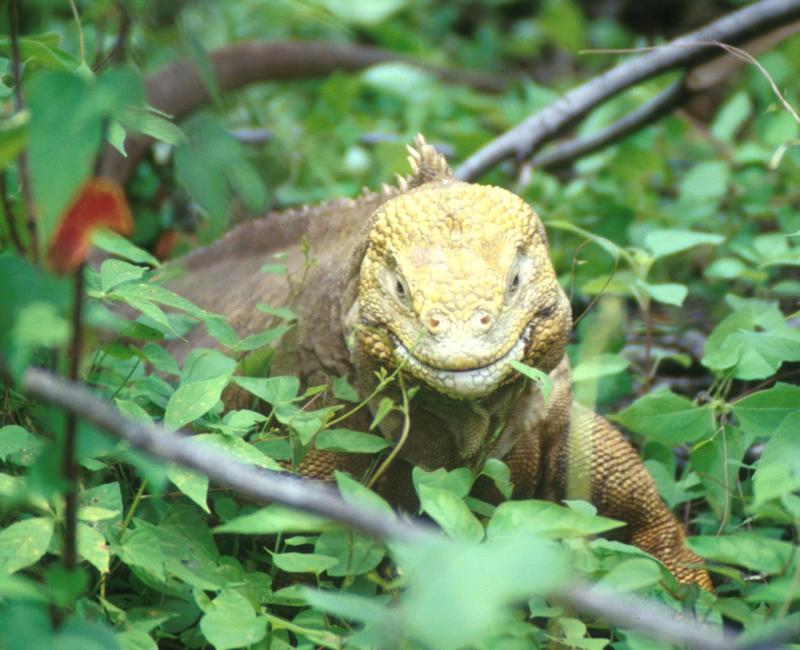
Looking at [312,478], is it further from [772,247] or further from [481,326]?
[772,247]

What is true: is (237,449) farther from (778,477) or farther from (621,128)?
(621,128)

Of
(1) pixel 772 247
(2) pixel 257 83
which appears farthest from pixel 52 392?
(2) pixel 257 83

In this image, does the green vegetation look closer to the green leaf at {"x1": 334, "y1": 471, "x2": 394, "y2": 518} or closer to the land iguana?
the green leaf at {"x1": 334, "y1": 471, "x2": 394, "y2": 518}

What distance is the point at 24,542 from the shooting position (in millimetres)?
2287

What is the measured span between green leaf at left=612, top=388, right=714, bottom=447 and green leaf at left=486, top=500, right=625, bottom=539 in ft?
3.08

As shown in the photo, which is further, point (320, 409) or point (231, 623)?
point (320, 409)

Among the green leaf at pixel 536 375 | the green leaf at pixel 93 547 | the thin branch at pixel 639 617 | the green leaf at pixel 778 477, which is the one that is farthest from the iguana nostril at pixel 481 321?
the thin branch at pixel 639 617

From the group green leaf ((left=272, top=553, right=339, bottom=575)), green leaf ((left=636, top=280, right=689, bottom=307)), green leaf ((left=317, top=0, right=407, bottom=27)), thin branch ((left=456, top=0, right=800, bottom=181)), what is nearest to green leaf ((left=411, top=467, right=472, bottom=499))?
green leaf ((left=272, top=553, right=339, bottom=575))

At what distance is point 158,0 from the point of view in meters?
2.38

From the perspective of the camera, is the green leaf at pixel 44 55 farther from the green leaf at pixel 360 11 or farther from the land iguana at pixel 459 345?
the green leaf at pixel 360 11

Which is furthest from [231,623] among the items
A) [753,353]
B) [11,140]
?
[753,353]

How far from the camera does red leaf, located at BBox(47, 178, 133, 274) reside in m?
1.67

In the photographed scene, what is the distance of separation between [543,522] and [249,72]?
4.95 meters

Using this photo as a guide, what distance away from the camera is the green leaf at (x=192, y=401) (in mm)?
2605
